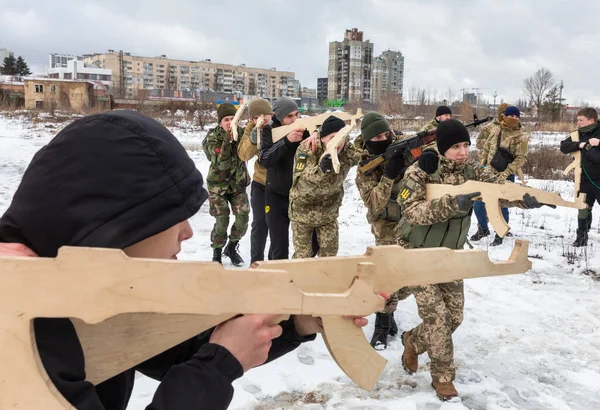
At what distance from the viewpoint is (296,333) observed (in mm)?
1351

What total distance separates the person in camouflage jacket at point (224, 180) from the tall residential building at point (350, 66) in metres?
86.5

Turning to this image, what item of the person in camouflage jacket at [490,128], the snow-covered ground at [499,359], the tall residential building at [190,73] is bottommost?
the snow-covered ground at [499,359]

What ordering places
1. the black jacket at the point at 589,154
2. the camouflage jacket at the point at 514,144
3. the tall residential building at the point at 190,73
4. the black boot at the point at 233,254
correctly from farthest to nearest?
1. the tall residential building at the point at 190,73
2. the camouflage jacket at the point at 514,144
3. the black jacket at the point at 589,154
4. the black boot at the point at 233,254

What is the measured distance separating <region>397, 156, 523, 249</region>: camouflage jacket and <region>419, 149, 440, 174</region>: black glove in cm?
3

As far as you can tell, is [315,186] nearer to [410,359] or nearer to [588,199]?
[410,359]

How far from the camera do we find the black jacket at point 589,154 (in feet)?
20.1

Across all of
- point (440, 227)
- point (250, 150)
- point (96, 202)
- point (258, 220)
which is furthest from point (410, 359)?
point (96, 202)

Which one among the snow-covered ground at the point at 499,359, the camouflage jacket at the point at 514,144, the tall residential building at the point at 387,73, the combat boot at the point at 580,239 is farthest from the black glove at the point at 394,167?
the tall residential building at the point at 387,73

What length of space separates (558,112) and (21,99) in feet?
178

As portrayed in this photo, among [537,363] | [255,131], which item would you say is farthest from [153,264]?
[255,131]

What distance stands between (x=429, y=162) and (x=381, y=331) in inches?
59.7

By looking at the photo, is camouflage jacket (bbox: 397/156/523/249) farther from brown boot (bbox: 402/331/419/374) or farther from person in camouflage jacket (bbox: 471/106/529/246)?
person in camouflage jacket (bbox: 471/106/529/246)

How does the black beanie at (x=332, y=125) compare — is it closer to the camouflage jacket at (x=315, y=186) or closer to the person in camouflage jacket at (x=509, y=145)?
the camouflage jacket at (x=315, y=186)

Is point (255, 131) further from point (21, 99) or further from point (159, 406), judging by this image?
point (21, 99)
